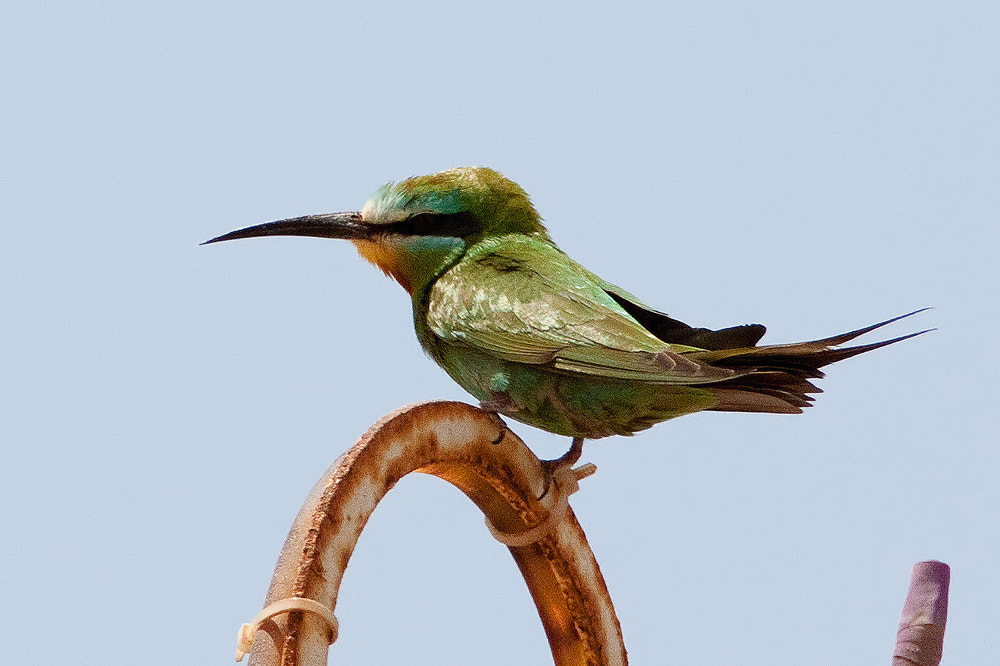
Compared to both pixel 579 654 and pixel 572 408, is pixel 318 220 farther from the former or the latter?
pixel 579 654

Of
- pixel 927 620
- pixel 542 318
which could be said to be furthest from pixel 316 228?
pixel 927 620

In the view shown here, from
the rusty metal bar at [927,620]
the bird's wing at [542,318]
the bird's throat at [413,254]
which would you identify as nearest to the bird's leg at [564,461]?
the bird's wing at [542,318]

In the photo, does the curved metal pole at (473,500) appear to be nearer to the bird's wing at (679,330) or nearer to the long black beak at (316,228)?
→ the bird's wing at (679,330)

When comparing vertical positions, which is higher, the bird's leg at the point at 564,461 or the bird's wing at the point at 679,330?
the bird's wing at the point at 679,330

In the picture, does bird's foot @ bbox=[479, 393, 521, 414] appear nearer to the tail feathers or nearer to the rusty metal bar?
the tail feathers

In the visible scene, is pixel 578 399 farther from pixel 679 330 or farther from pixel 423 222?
pixel 423 222

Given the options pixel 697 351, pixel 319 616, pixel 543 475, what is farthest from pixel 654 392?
pixel 319 616

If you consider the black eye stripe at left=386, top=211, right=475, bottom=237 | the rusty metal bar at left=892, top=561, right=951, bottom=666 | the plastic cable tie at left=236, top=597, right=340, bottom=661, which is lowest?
the plastic cable tie at left=236, top=597, right=340, bottom=661

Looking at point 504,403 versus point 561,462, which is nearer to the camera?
point 561,462

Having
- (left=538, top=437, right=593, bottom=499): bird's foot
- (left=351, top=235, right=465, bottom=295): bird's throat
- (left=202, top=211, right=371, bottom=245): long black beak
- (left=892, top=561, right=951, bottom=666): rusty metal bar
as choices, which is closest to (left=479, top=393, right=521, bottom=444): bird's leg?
(left=538, top=437, right=593, bottom=499): bird's foot
